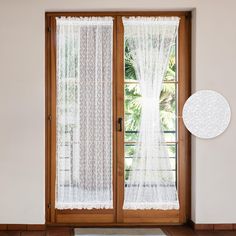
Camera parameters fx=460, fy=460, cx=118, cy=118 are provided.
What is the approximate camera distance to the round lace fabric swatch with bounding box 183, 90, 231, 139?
486 centimetres

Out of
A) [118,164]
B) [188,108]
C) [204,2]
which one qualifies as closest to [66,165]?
[118,164]

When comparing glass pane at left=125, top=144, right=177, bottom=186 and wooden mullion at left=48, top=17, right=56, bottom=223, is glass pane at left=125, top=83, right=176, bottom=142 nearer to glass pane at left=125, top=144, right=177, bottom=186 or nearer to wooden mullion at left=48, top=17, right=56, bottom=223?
glass pane at left=125, top=144, right=177, bottom=186

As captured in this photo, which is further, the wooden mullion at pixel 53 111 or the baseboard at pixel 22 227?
the wooden mullion at pixel 53 111

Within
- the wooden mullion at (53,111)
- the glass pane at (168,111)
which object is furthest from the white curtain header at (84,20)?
the glass pane at (168,111)

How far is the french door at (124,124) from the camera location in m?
4.98

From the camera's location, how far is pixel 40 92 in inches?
191

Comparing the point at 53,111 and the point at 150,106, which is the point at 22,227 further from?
the point at 150,106

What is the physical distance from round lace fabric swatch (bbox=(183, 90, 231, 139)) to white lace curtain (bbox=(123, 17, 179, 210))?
0.36 m

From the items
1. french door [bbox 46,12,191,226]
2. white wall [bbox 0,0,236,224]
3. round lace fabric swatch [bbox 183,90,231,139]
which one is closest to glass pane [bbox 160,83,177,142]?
french door [bbox 46,12,191,226]

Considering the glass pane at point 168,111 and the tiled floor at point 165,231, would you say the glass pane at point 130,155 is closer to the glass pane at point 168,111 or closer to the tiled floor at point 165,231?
the glass pane at point 168,111

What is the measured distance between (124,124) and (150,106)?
1.13 ft

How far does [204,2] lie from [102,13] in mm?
1089

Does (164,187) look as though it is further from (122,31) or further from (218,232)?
(122,31)

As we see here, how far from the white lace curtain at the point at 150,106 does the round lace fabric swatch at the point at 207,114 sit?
363 mm
